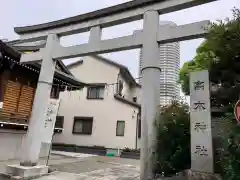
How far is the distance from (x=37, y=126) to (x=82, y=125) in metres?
12.7

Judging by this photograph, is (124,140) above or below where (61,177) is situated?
above

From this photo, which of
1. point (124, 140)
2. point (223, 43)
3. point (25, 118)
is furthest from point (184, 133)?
point (124, 140)

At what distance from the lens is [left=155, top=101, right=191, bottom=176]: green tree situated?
5.48m

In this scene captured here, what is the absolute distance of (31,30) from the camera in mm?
9484

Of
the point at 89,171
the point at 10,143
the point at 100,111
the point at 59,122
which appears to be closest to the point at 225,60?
the point at 89,171

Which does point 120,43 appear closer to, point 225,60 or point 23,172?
point 225,60

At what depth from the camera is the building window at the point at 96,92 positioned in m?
21.0

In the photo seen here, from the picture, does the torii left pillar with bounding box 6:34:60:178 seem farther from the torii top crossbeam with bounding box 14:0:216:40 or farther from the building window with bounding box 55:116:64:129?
the building window with bounding box 55:116:64:129

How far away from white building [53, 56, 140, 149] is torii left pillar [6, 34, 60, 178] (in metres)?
11.4

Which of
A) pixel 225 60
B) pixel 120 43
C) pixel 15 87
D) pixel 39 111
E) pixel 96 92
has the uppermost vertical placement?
pixel 96 92

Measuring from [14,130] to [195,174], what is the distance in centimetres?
1057

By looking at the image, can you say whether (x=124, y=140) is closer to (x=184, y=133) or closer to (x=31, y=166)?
(x=31, y=166)

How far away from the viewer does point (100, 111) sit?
2044cm

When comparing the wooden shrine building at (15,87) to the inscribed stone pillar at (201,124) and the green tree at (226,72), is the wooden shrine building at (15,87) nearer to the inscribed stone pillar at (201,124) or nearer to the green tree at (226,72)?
the inscribed stone pillar at (201,124)
